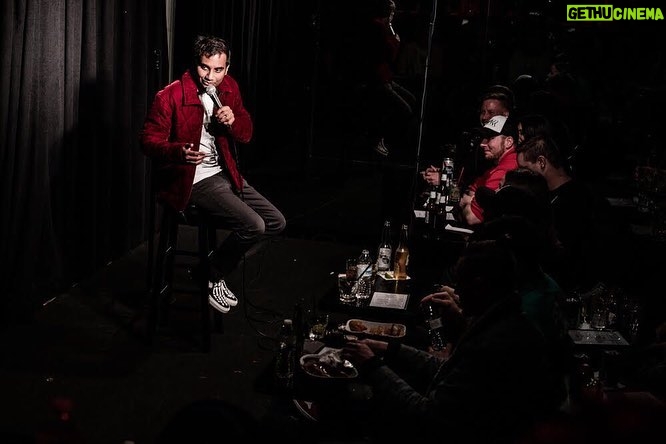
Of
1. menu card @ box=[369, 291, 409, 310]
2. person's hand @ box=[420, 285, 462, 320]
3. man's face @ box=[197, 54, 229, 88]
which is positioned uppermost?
man's face @ box=[197, 54, 229, 88]

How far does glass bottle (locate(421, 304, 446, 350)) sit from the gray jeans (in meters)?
1.40

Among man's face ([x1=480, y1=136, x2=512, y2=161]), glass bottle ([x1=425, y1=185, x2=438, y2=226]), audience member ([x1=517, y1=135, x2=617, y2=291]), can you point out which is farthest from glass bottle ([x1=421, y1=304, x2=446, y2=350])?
man's face ([x1=480, y1=136, x2=512, y2=161])

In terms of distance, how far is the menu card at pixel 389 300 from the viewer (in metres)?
4.00

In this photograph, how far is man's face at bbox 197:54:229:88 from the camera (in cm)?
468

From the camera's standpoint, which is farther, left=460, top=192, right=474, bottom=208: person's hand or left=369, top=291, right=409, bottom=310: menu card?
left=460, top=192, right=474, bottom=208: person's hand

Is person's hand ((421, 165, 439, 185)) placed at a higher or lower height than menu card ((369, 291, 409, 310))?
higher

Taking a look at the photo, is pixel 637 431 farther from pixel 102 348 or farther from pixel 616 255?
pixel 616 255

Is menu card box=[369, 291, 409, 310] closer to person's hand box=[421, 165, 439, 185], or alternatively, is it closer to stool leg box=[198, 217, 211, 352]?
stool leg box=[198, 217, 211, 352]

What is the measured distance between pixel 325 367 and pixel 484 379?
790 mm

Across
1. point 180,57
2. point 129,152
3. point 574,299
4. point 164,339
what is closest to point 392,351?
point 574,299

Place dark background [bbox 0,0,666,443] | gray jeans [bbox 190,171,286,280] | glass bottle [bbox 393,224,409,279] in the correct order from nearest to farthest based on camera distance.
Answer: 1. dark background [bbox 0,0,666,443]
2. glass bottle [bbox 393,224,409,279]
3. gray jeans [bbox 190,171,286,280]

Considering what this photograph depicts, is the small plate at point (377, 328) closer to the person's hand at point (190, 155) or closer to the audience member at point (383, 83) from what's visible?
the person's hand at point (190, 155)

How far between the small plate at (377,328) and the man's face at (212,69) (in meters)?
1.88
